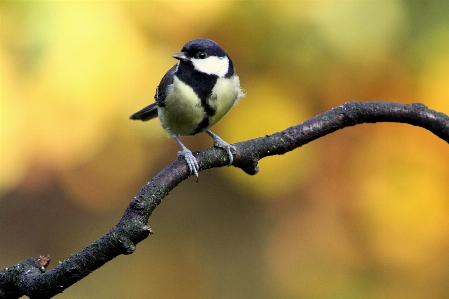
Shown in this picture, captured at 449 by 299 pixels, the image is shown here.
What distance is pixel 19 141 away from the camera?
252cm

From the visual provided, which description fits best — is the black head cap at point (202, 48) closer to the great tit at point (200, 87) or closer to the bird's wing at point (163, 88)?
the great tit at point (200, 87)

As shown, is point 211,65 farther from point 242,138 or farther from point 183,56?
point 242,138

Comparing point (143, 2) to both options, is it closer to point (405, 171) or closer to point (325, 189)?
point (325, 189)

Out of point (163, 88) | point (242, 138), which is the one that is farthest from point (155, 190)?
point (242, 138)

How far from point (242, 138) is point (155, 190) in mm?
1522

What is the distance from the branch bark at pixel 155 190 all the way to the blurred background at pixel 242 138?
1186 millimetres

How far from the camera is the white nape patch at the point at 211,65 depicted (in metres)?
1.78

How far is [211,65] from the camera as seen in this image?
179cm

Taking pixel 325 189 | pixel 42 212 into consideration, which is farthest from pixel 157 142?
pixel 325 189

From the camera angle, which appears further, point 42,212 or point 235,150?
point 42,212

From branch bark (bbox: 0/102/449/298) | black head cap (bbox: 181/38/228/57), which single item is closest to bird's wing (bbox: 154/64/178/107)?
black head cap (bbox: 181/38/228/57)

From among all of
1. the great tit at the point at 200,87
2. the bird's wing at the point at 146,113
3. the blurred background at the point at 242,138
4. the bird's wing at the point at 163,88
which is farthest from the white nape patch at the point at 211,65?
the blurred background at the point at 242,138

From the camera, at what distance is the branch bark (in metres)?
1.10

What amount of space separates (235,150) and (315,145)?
4.19 ft
